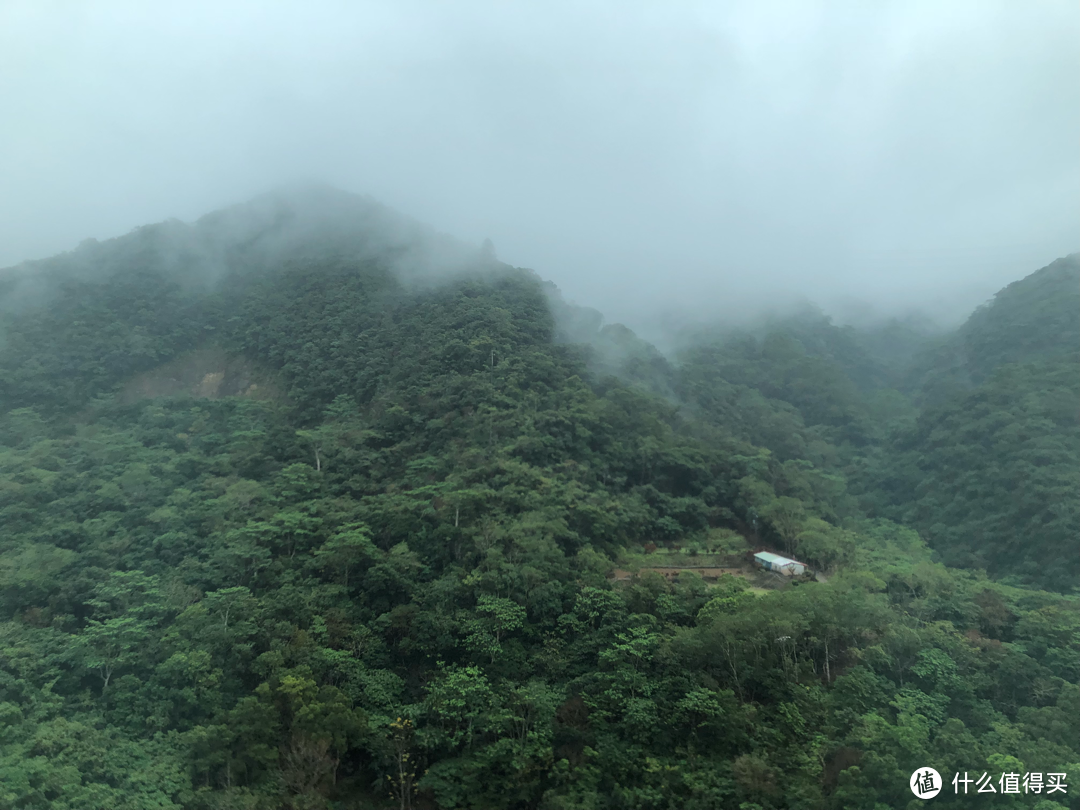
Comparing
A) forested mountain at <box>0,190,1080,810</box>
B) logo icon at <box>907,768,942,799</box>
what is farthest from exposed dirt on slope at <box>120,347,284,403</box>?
logo icon at <box>907,768,942,799</box>

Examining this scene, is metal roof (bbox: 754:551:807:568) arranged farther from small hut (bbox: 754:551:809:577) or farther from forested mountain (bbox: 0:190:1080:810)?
forested mountain (bbox: 0:190:1080:810)

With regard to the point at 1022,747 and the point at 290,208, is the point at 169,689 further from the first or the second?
the point at 290,208

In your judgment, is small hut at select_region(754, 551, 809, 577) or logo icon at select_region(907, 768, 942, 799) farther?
small hut at select_region(754, 551, 809, 577)

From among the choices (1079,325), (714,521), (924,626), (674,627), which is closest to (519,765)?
(674,627)

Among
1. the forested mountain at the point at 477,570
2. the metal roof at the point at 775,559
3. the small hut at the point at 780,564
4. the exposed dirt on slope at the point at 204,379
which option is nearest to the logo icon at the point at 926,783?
the forested mountain at the point at 477,570

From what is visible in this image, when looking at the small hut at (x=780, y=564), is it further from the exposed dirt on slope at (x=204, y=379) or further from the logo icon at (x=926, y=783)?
the exposed dirt on slope at (x=204, y=379)
